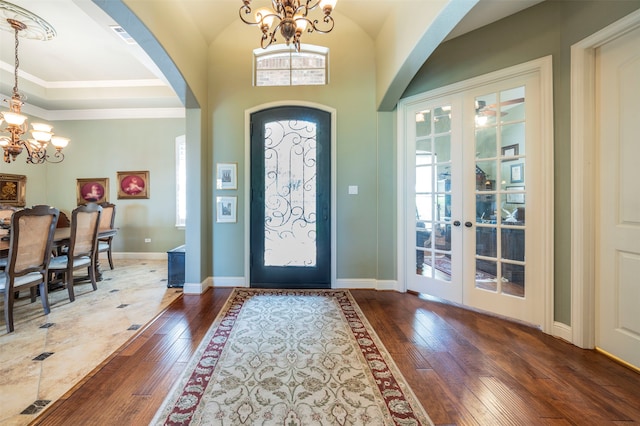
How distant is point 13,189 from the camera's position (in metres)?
4.99

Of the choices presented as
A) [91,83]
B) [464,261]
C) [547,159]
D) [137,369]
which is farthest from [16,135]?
[547,159]

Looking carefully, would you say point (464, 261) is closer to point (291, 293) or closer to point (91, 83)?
point (291, 293)

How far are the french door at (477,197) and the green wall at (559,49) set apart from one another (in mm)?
141

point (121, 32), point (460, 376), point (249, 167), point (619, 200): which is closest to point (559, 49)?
point (619, 200)

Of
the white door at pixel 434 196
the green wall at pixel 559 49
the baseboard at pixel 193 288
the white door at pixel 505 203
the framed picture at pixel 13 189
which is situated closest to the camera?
the green wall at pixel 559 49

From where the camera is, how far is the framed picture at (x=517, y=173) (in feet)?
8.11

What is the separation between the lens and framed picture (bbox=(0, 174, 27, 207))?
4.84 metres

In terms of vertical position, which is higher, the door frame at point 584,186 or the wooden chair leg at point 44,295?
the door frame at point 584,186

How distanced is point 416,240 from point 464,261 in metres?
0.59

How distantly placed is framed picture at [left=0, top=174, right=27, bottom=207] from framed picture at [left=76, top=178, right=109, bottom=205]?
83cm

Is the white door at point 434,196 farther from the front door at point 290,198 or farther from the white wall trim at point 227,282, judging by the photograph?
the white wall trim at point 227,282

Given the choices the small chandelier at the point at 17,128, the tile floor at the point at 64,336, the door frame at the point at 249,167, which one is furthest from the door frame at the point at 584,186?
the small chandelier at the point at 17,128

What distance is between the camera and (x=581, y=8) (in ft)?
6.71

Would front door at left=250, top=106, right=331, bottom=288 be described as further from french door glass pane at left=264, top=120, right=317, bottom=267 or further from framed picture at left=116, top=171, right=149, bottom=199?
framed picture at left=116, top=171, right=149, bottom=199
